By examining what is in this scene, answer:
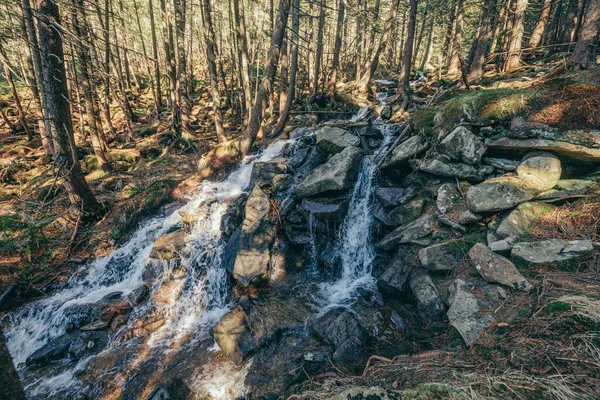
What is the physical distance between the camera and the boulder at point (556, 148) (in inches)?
188

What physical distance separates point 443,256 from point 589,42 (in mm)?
6870

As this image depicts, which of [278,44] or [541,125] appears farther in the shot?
[278,44]

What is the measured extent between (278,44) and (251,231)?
8.31 metres

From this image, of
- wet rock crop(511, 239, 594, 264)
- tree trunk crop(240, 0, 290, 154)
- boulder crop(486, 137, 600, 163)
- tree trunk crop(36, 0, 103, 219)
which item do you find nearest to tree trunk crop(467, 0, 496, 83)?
boulder crop(486, 137, 600, 163)

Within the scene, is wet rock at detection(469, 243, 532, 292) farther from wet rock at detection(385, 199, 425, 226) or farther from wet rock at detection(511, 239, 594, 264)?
wet rock at detection(385, 199, 425, 226)

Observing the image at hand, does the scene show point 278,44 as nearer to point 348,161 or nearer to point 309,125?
point 309,125

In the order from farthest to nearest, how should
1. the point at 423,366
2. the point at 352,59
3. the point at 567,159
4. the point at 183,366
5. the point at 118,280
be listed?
the point at 352,59
the point at 118,280
the point at 183,366
the point at 567,159
the point at 423,366

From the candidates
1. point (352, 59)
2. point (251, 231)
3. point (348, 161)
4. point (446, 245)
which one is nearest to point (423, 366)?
point (446, 245)

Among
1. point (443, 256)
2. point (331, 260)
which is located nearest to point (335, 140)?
point (331, 260)

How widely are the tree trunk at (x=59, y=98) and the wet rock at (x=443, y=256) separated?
912 centimetres

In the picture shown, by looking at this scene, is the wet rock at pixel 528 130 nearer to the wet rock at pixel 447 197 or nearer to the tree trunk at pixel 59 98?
the wet rock at pixel 447 197

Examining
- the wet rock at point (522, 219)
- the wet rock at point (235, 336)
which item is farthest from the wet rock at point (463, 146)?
the wet rock at point (235, 336)

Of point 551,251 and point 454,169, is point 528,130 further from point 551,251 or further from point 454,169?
point 551,251

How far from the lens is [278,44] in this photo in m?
11.0
